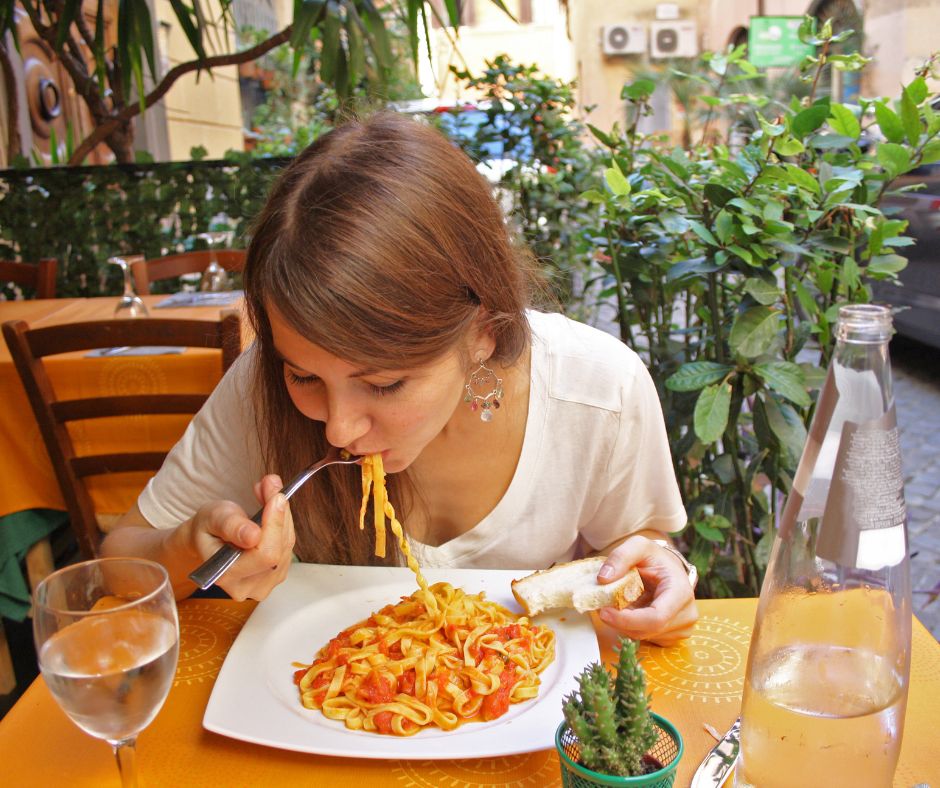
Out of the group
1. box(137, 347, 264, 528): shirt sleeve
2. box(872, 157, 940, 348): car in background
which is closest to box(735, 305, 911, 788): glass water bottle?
box(137, 347, 264, 528): shirt sleeve

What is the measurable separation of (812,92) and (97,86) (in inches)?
158

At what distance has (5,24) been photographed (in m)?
4.09

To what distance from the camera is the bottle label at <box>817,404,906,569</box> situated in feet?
2.58

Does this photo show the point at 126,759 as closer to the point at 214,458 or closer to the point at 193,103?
the point at 214,458

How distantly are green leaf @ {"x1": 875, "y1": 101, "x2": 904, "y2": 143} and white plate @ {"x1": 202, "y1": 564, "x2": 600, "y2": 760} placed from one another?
1.20 metres

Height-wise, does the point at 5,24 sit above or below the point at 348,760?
above

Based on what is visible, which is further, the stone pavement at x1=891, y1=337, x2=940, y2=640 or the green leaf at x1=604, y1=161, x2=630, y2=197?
the stone pavement at x1=891, y1=337, x2=940, y2=640

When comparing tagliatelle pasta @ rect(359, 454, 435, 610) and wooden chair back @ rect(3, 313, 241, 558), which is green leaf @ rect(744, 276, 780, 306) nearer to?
tagliatelle pasta @ rect(359, 454, 435, 610)

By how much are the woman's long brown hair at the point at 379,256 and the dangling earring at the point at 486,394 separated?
9 cm

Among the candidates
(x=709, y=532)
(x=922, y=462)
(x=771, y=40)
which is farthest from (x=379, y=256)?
(x=771, y=40)

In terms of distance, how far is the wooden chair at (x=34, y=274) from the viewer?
4.36m

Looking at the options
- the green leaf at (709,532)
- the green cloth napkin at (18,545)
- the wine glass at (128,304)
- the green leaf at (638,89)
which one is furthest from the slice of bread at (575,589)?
the wine glass at (128,304)

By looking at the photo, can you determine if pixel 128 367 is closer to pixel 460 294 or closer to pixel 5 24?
pixel 460 294

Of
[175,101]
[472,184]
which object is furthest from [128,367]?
[175,101]
